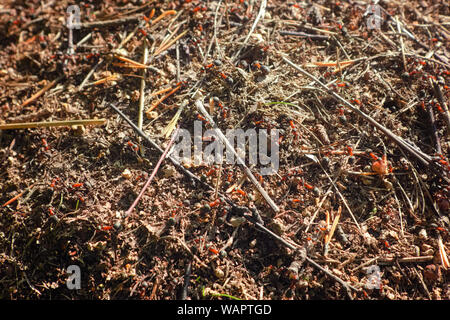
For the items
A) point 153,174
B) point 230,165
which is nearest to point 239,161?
point 230,165

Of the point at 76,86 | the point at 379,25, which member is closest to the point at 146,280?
the point at 76,86

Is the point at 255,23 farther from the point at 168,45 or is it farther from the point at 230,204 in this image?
the point at 230,204

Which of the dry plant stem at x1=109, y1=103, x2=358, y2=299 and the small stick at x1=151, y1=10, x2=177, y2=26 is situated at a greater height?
the small stick at x1=151, y1=10, x2=177, y2=26

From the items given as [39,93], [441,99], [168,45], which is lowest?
[441,99]

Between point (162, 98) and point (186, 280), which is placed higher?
point (162, 98)

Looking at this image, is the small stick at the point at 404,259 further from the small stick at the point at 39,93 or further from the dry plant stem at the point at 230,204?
the small stick at the point at 39,93

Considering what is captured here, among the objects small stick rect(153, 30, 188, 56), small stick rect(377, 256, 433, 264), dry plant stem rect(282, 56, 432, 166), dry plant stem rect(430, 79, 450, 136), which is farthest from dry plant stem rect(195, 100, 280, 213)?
dry plant stem rect(430, 79, 450, 136)

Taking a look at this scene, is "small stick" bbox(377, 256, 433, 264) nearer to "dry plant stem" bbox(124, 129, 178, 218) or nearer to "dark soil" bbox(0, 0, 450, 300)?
"dark soil" bbox(0, 0, 450, 300)

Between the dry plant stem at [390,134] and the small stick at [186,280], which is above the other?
the dry plant stem at [390,134]

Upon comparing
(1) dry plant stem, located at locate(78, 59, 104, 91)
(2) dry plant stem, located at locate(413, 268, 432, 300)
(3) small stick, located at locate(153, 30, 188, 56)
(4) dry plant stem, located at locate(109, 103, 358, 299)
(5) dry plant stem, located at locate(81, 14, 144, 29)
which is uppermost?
(5) dry plant stem, located at locate(81, 14, 144, 29)

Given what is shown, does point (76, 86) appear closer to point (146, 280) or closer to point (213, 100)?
point (213, 100)

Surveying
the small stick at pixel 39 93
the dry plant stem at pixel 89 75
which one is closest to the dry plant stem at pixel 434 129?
the dry plant stem at pixel 89 75

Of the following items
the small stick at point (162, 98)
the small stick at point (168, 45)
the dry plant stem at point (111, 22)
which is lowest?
the small stick at point (162, 98)
